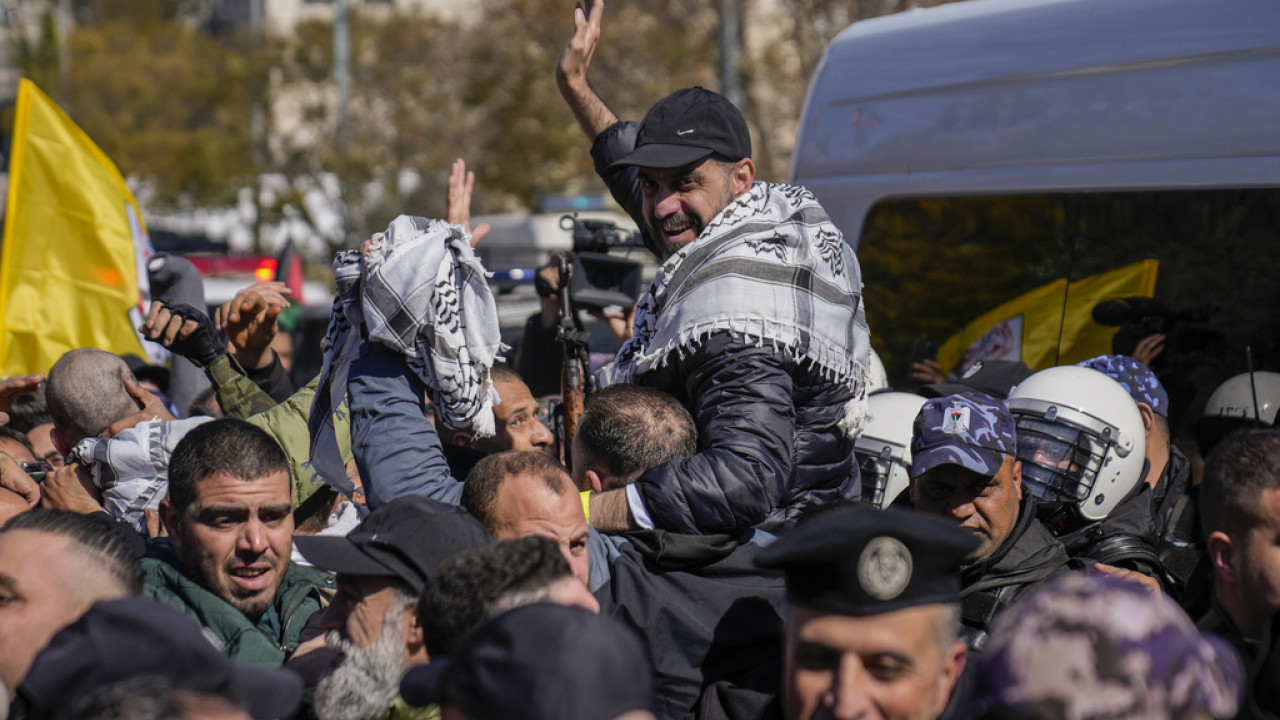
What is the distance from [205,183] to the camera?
29.0m

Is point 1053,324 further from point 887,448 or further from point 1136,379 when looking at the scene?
point 887,448

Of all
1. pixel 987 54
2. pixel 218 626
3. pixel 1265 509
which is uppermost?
pixel 987 54

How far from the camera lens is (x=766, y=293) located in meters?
3.55

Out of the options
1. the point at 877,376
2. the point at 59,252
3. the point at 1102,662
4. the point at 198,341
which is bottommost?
the point at 59,252

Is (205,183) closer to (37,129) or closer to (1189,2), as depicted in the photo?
(37,129)

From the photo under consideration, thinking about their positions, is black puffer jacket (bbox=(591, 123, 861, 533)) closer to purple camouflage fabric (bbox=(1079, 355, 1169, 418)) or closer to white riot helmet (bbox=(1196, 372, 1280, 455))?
purple camouflage fabric (bbox=(1079, 355, 1169, 418))

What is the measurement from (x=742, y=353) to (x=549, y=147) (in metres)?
21.3

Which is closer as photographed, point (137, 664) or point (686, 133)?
point (137, 664)

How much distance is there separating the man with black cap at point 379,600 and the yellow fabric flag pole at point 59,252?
14.7ft

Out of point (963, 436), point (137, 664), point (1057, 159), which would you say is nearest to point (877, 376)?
point (1057, 159)

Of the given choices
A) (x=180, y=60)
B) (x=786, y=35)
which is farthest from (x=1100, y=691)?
(x=180, y=60)

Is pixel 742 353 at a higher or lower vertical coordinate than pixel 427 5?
higher

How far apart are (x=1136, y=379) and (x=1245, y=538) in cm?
168

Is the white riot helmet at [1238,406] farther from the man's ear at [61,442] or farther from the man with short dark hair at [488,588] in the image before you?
the man's ear at [61,442]
